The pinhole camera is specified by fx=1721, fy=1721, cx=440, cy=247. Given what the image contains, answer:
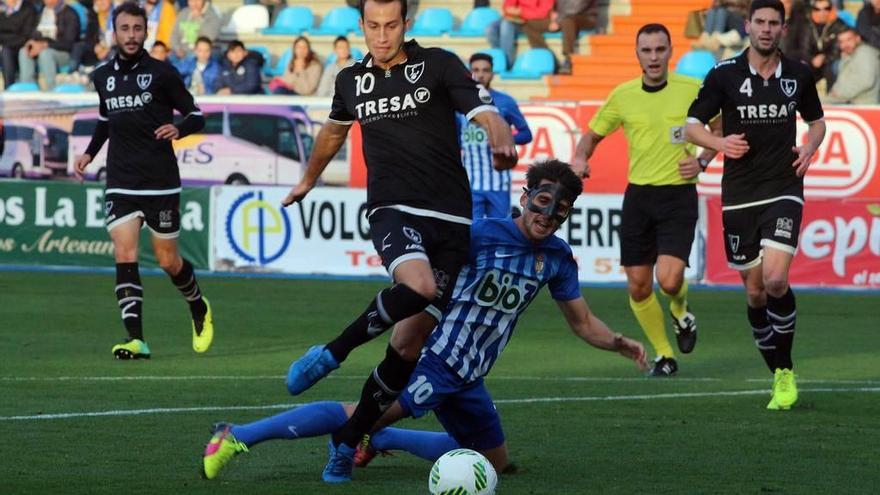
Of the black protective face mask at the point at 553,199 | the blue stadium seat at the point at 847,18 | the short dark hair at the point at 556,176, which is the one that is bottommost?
the blue stadium seat at the point at 847,18

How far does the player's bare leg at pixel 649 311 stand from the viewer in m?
12.6

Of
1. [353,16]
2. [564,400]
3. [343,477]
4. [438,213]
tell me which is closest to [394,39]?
[438,213]

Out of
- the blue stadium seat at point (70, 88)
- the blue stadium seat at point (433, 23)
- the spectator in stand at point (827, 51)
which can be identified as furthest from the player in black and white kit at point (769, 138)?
the blue stadium seat at point (70, 88)

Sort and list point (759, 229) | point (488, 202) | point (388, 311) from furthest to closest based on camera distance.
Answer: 1. point (488, 202)
2. point (759, 229)
3. point (388, 311)

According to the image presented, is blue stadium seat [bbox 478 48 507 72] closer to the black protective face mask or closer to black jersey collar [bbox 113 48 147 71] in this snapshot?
black jersey collar [bbox 113 48 147 71]

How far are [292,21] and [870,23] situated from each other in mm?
10085

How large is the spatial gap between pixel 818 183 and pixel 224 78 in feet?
31.2

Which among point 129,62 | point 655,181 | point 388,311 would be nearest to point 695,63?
point 655,181

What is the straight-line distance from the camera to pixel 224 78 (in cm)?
2706

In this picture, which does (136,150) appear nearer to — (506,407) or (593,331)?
(506,407)

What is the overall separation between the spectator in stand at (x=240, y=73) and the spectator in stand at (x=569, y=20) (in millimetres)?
4820

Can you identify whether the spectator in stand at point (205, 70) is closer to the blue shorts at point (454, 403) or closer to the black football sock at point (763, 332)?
the black football sock at point (763, 332)

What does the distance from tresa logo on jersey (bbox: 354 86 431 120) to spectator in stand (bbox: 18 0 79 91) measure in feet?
70.2

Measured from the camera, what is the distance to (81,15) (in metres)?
29.8
